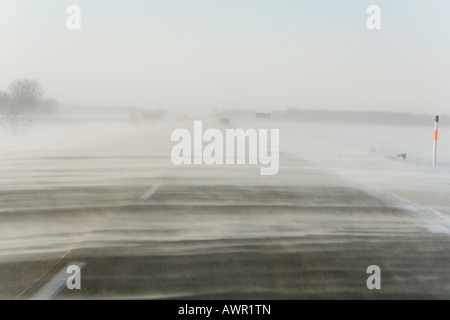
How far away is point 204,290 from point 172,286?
1.14ft

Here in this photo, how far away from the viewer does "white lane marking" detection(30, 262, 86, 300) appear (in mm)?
5270

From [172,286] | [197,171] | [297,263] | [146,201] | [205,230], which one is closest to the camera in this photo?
[172,286]

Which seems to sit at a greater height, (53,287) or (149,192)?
(53,287)

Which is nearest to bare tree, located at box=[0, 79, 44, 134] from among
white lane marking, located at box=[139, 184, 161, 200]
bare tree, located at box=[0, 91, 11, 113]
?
bare tree, located at box=[0, 91, 11, 113]

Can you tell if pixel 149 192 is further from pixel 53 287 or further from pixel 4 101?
pixel 4 101

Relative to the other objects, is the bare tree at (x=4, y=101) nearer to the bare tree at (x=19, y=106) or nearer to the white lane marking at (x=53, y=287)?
the bare tree at (x=19, y=106)

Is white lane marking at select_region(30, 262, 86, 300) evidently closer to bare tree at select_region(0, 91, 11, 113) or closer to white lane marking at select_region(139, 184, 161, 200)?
white lane marking at select_region(139, 184, 161, 200)

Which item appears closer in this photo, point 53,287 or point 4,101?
point 53,287

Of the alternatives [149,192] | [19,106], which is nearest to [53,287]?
[149,192]

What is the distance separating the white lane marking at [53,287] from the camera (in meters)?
5.27

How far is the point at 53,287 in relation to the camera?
5551 mm
